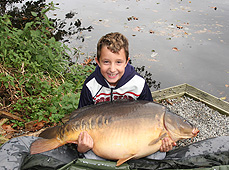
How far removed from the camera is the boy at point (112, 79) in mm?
1983

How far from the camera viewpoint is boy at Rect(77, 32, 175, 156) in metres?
1.98

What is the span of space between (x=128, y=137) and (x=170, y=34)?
4.64 m

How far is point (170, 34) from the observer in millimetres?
6008

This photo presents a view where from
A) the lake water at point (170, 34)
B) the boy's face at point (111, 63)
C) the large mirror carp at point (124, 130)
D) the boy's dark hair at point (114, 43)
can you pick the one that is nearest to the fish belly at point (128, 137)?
the large mirror carp at point (124, 130)

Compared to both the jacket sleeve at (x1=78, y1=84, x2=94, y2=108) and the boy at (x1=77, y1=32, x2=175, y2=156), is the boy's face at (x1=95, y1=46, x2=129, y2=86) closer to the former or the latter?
the boy at (x1=77, y1=32, x2=175, y2=156)

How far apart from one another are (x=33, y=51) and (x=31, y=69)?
0.27 metres

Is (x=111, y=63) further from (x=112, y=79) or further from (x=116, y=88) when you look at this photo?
(x=116, y=88)

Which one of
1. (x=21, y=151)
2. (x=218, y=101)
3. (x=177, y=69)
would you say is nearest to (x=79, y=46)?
(x=177, y=69)

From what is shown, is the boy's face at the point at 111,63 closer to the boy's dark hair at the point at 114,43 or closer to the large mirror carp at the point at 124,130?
the boy's dark hair at the point at 114,43

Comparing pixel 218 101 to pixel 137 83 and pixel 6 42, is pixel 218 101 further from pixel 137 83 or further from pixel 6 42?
pixel 6 42

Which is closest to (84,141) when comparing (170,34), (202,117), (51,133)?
(51,133)

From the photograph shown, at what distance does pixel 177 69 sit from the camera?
4.75 m

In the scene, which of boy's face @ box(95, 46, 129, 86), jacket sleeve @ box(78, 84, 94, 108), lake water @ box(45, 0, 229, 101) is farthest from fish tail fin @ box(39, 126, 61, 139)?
lake water @ box(45, 0, 229, 101)

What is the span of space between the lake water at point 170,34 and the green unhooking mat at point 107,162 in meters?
2.18
